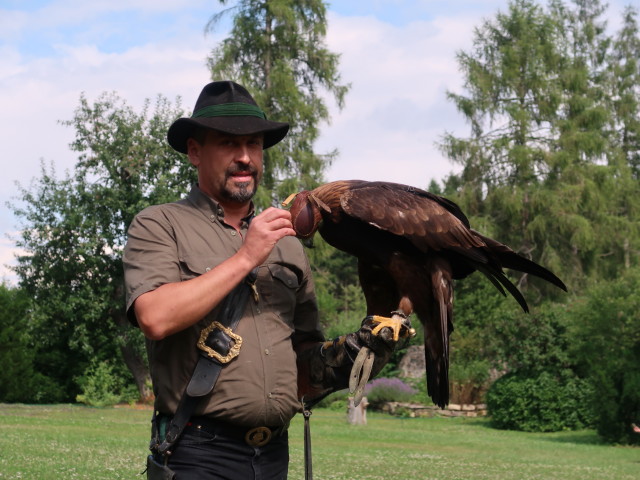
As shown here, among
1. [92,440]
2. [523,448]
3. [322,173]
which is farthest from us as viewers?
[322,173]

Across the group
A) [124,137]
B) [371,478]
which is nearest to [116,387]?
[124,137]

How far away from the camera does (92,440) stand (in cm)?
1259

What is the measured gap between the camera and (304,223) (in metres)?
3.12

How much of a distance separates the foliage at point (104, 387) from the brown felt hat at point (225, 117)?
20416 mm

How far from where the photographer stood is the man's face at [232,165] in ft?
9.98

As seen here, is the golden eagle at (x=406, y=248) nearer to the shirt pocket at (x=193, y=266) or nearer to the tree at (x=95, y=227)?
the shirt pocket at (x=193, y=266)

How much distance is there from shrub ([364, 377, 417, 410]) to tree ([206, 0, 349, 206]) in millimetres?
6624

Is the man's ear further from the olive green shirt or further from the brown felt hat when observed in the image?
the olive green shirt

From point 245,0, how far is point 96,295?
36.4 feet

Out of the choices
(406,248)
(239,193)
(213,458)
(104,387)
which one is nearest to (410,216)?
(406,248)

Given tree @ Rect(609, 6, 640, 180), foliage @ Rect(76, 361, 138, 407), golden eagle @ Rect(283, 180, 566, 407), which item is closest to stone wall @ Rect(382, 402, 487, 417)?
foliage @ Rect(76, 361, 138, 407)

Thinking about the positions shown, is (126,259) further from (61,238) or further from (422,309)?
(61,238)

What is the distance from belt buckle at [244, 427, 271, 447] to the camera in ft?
9.45

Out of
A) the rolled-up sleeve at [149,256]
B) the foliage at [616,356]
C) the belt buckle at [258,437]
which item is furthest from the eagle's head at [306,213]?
the foliage at [616,356]
